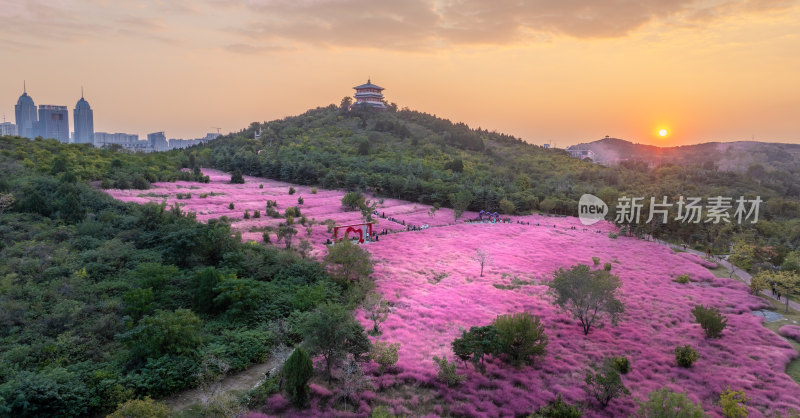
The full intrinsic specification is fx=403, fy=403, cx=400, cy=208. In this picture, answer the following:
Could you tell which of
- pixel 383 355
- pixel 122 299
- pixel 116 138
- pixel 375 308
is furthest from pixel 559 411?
pixel 116 138

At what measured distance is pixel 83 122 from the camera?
122m

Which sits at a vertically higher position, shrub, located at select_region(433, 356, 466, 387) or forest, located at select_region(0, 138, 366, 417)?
forest, located at select_region(0, 138, 366, 417)

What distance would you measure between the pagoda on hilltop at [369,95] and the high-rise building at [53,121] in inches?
3110

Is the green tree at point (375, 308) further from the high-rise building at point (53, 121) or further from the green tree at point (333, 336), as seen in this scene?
the high-rise building at point (53, 121)

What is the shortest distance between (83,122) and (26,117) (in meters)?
14.5

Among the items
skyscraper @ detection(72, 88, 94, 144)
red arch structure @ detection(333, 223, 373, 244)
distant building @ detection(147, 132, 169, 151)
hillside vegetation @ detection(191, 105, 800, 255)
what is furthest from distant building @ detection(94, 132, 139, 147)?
red arch structure @ detection(333, 223, 373, 244)

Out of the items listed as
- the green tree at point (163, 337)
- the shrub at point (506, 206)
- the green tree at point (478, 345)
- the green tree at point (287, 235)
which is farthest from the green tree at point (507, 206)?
the green tree at point (163, 337)

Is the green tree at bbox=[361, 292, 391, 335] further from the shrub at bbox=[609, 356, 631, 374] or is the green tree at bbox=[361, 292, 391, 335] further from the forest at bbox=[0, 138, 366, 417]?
the shrub at bbox=[609, 356, 631, 374]

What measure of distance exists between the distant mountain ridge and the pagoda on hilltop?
2398 inches

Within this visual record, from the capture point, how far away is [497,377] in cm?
1479

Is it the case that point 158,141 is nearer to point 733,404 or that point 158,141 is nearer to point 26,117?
point 26,117

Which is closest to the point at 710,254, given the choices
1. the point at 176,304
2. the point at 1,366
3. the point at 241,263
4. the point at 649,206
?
the point at 649,206

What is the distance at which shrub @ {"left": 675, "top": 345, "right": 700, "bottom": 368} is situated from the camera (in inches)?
619

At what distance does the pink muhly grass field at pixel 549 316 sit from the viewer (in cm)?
1391
